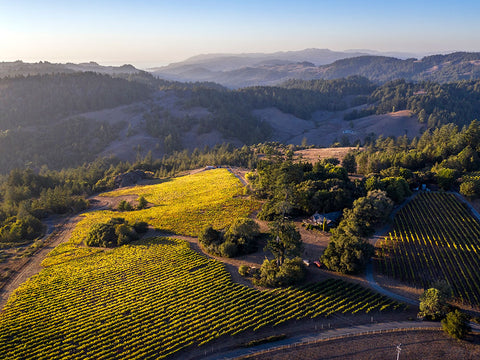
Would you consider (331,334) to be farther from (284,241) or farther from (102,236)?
(102,236)

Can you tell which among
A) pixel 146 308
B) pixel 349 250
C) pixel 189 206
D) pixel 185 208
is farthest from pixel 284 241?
pixel 189 206

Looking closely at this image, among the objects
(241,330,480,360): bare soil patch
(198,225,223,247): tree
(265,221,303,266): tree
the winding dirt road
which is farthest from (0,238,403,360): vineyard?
(265,221,303,266): tree

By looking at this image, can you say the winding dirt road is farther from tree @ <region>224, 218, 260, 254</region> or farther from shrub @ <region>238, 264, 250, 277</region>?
tree @ <region>224, 218, 260, 254</region>

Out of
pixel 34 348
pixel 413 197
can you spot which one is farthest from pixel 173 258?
pixel 413 197

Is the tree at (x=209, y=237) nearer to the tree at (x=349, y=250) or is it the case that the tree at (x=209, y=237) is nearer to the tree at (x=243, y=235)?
the tree at (x=243, y=235)

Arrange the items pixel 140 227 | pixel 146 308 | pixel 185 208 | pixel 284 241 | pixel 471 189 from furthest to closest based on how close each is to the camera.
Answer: pixel 185 208 < pixel 471 189 < pixel 140 227 < pixel 284 241 < pixel 146 308
